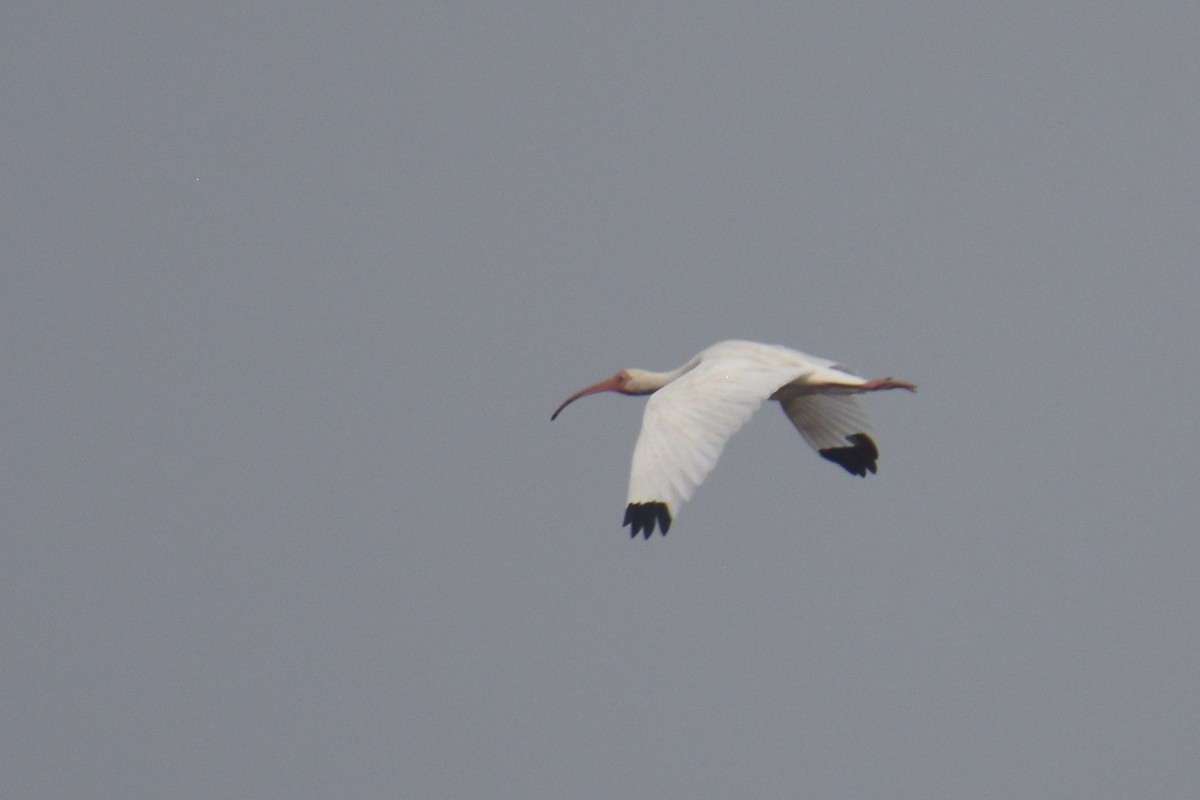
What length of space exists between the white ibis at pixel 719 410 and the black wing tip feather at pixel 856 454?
0.01m

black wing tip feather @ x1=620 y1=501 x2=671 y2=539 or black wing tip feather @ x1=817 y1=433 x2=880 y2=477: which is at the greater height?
black wing tip feather @ x1=817 y1=433 x2=880 y2=477

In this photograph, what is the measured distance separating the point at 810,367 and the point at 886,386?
0.80 metres

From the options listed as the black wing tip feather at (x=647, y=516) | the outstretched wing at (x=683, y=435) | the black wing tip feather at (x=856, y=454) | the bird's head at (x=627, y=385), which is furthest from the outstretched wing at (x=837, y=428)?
the black wing tip feather at (x=647, y=516)

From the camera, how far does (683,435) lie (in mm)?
16234

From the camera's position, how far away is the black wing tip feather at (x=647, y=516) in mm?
15836

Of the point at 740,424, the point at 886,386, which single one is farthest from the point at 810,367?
the point at 740,424

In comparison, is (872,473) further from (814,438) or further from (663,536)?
(663,536)

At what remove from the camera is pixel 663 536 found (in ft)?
51.5

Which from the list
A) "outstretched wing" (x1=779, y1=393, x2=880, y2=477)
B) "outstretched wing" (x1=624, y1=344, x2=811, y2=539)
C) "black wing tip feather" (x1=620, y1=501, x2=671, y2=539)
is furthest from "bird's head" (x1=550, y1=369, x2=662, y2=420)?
"black wing tip feather" (x1=620, y1=501, x2=671, y2=539)

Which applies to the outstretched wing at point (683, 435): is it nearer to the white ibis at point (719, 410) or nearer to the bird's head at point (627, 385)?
the white ibis at point (719, 410)

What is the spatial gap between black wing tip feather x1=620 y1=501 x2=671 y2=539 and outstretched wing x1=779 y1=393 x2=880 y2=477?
5.62 metres

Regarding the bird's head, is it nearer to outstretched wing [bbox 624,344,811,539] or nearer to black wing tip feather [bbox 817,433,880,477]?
black wing tip feather [bbox 817,433,880,477]

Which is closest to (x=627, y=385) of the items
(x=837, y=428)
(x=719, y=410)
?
(x=837, y=428)

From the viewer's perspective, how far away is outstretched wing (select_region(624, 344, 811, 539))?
626 inches
